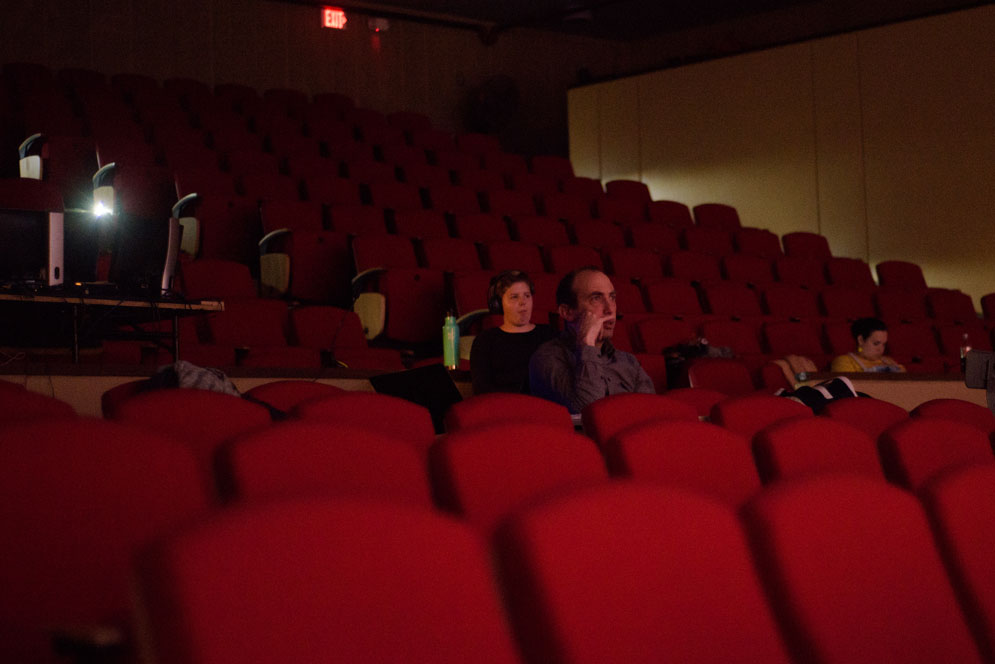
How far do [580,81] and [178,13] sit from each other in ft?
9.53

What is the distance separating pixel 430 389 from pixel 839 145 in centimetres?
483

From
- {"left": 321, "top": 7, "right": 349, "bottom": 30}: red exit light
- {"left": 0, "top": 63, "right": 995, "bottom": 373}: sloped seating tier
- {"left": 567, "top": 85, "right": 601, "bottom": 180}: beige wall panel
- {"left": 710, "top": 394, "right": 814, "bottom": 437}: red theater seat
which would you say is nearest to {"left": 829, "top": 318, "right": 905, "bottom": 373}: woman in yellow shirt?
{"left": 0, "top": 63, "right": 995, "bottom": 373}: sloped seating tier

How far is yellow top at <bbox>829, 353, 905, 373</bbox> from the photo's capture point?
11.4 feet

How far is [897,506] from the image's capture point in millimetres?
991

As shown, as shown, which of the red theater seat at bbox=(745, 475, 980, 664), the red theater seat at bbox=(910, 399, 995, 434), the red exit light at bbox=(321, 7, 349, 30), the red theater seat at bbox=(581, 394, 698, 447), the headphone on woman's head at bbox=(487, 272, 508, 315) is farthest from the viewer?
the red exit light at bbox=(321, 7, 349, 30)

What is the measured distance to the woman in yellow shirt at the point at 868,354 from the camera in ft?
11.4

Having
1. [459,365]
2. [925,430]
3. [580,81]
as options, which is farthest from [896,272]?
[925,430]

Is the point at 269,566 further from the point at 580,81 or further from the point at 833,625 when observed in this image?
the point at 580,81

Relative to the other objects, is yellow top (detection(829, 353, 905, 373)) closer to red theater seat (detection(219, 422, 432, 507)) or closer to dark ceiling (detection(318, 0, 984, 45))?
red theater seat (detection(219, 422, 432, 507))

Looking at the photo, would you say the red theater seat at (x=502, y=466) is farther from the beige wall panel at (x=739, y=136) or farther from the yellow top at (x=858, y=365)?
the beige wall panel at (x=739, y=136)

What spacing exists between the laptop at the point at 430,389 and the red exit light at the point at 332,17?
17.2 ft

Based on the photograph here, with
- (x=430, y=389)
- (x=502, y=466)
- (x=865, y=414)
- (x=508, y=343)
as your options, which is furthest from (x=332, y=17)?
(x=502, y=466)

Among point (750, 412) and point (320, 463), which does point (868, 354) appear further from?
point (320, 463)

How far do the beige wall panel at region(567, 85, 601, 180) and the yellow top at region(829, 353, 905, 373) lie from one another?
4017mm
